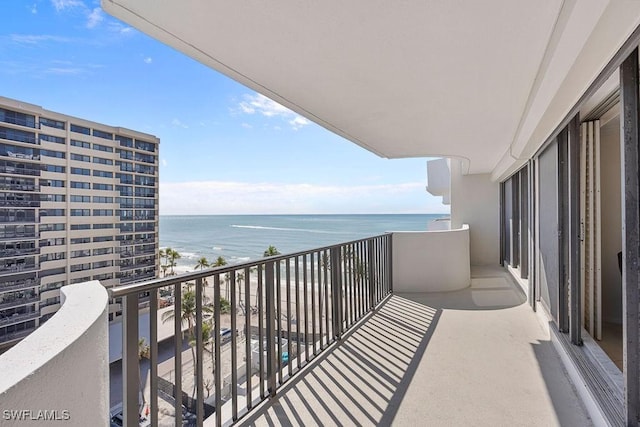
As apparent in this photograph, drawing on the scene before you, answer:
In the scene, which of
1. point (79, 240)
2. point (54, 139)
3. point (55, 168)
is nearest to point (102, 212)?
point (79, 240)

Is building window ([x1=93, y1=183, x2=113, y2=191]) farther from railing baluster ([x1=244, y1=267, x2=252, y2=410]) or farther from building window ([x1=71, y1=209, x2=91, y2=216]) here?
railing baluster ([x1=244, y1=267, x2=252, y2=410])

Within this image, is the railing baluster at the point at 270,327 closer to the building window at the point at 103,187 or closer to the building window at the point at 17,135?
the building window at the point at 103,187

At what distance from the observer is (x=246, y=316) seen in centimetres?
185

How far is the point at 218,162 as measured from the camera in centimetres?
1822

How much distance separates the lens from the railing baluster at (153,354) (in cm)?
124

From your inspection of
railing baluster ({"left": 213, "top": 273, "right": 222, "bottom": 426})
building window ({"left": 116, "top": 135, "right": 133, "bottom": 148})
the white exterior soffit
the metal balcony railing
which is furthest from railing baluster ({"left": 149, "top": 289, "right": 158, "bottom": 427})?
building window ({"left": 116, "top": 135, "right": 133, "bottom": 148})

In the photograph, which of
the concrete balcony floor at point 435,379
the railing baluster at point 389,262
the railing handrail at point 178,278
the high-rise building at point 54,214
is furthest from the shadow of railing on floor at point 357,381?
the high-rise building at point 54,214

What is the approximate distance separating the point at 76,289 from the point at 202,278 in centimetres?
→ 49

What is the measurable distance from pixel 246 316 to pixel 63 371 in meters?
1.16

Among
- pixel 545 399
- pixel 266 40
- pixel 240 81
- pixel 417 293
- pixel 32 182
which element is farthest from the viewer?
pixel 417 293

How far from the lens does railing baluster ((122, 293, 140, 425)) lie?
1.16 metres

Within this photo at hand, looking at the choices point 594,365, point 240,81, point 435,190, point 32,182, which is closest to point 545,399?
point 594,365

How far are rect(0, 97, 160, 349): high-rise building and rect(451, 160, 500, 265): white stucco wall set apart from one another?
21.1 feet

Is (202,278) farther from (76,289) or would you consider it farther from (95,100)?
(95,100)
